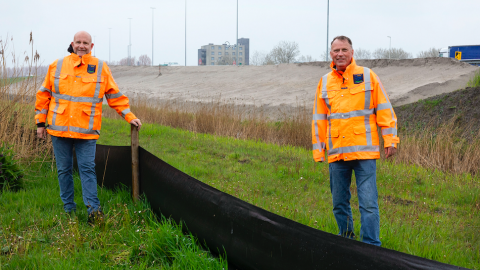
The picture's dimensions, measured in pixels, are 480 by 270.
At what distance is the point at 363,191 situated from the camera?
10.6 ft

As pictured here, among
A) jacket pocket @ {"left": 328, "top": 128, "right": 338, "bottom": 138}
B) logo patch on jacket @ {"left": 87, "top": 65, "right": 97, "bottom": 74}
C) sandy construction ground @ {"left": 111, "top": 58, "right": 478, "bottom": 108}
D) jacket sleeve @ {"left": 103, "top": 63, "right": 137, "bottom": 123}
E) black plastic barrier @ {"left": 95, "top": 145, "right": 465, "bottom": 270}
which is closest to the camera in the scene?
black plastic barrier @ {"left": 95, "top": 145, "right": 465, "bottom": 270}

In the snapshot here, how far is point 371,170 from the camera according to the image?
10.6ft

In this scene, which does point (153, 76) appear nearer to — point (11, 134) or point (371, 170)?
point (11, 134)

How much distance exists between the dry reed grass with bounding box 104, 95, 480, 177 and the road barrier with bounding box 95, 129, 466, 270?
18.5 feet

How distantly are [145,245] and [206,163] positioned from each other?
13.1 feet

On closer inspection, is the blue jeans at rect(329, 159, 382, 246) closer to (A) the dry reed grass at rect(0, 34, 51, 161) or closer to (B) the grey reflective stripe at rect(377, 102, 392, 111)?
(B) the grey reflective stripe at rect(377, 102, 392, 111)

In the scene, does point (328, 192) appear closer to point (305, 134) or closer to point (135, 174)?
point (135, 174)

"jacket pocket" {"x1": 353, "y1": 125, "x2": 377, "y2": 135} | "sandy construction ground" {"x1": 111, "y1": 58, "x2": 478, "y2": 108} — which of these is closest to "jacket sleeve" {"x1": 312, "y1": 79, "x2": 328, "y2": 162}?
"jacket pocket" {"x1": 353, "y1": 125, "x2": 377, "y2": 135}

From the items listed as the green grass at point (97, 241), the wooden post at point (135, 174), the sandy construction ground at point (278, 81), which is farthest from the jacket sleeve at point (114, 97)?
the sandy construction ground at point (278, 81)

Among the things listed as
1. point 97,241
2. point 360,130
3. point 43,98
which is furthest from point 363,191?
point 43,98

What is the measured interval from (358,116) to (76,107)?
2.66 m

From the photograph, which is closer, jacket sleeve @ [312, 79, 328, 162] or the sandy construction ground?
jacket sleeve @ [312, 79, 328, 162]

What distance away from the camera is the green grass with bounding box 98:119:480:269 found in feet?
12.5

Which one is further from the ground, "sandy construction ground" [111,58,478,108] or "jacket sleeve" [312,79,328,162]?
"sandy construction ground" [111,58,478,108]
